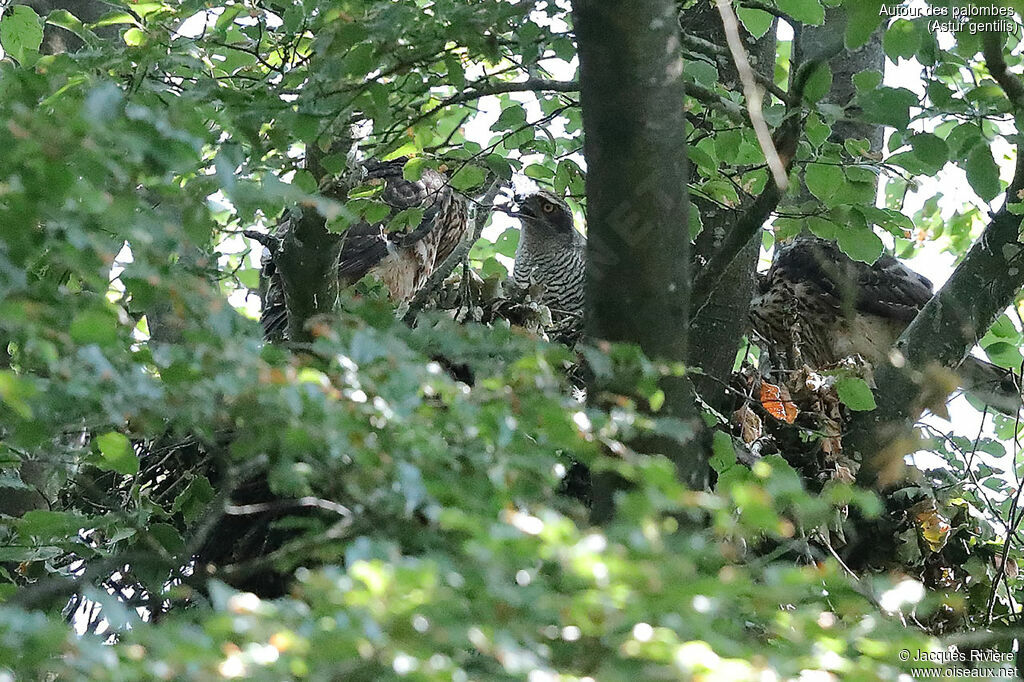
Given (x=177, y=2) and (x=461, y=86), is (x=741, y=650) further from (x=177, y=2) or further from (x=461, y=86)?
(x=177, y=2)

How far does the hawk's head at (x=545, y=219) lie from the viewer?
6.65m

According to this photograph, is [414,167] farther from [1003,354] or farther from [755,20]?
[1003,354]

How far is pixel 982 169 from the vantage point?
2.69 m

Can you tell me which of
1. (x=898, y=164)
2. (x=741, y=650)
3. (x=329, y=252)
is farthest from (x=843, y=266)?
(x=741, y=650)

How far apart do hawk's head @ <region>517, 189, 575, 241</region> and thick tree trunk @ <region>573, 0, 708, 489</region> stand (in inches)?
158

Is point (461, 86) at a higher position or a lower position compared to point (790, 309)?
lower

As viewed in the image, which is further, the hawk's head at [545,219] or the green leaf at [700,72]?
the hawk's head at [545,219]

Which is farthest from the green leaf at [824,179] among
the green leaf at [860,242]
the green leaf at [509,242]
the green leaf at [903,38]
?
the green leaf at [509,242]

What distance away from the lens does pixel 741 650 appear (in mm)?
1332

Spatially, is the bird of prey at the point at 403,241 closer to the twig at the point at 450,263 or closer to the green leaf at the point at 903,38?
the twig at the point at 450,263

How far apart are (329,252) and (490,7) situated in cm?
95

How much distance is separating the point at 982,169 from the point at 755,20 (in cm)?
104

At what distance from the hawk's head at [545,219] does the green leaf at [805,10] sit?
3.56m

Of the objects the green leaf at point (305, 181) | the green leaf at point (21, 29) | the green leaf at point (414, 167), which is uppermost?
the green leaf at point (414, 167)
